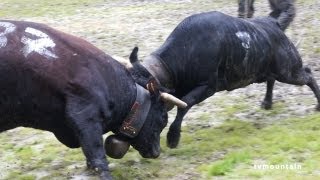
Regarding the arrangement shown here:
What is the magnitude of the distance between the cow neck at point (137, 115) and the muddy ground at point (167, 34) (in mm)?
564

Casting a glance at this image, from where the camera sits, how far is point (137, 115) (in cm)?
519

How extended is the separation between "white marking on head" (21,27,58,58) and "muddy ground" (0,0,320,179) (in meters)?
1.28

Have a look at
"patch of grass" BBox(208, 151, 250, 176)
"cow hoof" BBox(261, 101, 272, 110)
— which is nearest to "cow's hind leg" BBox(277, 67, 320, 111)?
"cow hoof" BBox(261, 101, 272, 110)

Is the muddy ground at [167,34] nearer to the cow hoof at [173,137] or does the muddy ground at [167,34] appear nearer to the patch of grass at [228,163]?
the patch of grass at [228,163]

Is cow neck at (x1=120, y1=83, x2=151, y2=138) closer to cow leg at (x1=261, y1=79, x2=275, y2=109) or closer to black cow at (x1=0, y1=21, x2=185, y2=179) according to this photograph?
black cow at (x1=0, y1=21, x2=185, y2=179)

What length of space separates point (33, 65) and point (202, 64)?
2.10 meters

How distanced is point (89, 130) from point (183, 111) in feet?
4.92

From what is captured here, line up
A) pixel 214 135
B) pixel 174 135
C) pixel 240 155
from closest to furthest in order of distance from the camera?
pixel 240 155, pixel 174 135, pixel 214 135

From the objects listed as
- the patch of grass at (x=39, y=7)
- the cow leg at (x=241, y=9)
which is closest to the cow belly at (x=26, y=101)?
the cow leg at (x=241, y=9)

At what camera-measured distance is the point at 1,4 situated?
65.6ft

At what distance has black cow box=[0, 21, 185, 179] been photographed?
4.59 metres

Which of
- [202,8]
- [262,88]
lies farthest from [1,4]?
[262,88]

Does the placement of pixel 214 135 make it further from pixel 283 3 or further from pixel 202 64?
pixel 283 3

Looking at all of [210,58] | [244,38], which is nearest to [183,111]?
[210,58]
